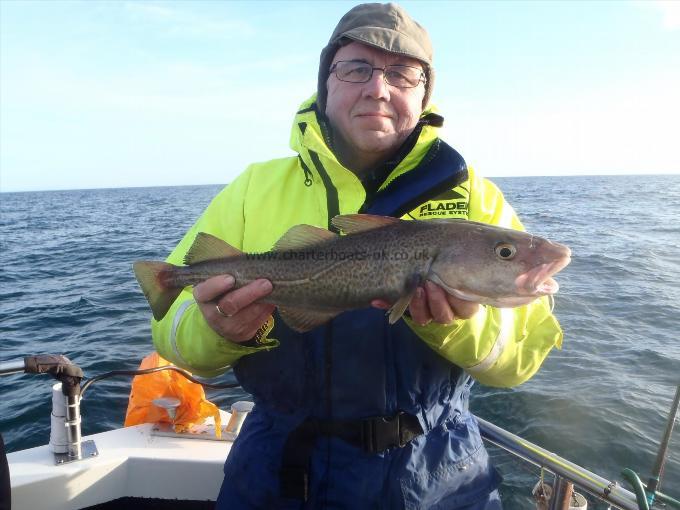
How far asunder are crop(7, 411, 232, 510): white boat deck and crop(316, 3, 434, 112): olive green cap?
3.44 meters

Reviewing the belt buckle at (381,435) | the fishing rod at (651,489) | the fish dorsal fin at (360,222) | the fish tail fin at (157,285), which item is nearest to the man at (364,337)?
the belt buckle at (381,435)

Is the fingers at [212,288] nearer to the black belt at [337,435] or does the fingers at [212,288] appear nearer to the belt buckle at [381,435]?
the black belt at [337,435]

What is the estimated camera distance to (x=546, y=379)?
10.3 m

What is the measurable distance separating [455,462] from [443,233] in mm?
1387

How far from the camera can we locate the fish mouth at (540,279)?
3.03 meters

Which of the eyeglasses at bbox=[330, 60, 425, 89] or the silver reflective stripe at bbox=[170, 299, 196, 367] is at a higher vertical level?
the eyeglasses at bbox=[330, 60, 425, 89]

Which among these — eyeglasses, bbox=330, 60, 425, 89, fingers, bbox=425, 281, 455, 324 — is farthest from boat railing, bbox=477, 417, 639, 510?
eyeglasses, bbox=330, 60, 425, 89

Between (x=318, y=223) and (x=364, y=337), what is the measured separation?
0.85 metres

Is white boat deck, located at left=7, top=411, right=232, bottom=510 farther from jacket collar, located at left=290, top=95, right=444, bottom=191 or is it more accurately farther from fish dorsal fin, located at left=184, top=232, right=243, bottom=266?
jacket collar, located at left=290, top=95, right=444, bottom=191

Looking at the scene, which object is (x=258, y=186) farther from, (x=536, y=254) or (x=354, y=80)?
(x=536, y=254)

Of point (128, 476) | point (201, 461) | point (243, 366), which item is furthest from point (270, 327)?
point (128, 476)

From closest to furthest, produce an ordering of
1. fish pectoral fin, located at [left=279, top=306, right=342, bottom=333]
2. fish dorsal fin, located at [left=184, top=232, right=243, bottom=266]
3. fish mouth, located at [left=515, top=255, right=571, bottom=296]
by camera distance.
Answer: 1. fish mouth, located at [left=515, top=255, right=571, bottom=296]
2. fish pectoral fin, located at [left=279, top=306, right=342, bottom=333]
3. fish dorsal fin, located at [left=184, top=232, right=243, bottom=266]

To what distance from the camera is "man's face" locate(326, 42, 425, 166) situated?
3.42m

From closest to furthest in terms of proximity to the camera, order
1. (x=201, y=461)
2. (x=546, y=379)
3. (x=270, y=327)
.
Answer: (x=270, y=327), (x=201, y=461), (x=546, y=379)
